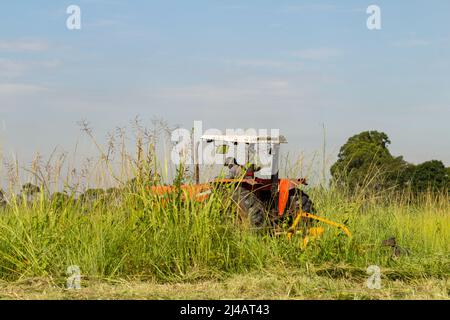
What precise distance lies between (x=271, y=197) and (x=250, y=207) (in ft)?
2.32

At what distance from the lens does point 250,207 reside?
372 inches

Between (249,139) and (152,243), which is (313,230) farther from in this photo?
(152,243)

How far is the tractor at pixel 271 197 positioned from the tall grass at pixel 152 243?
0.39m

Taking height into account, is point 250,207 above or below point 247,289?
above

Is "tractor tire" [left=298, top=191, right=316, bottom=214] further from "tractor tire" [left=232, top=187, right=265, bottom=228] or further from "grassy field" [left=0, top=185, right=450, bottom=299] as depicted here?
"grassy field" [left=0, top=185, right=450, bottom=299]

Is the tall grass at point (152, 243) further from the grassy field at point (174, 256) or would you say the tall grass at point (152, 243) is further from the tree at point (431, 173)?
the tree at point (431, 173)

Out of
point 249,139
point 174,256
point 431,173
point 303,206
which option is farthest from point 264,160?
point 431,173

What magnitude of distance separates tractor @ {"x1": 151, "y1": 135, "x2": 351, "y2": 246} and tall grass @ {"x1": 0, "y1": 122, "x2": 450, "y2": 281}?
386 millimetres

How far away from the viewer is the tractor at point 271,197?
915 centimetres

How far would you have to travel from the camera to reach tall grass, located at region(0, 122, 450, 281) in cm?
782

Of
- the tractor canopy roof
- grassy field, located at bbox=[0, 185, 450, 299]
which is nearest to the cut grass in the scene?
grassy field, located at bbox=[0, 185, 450, 299]

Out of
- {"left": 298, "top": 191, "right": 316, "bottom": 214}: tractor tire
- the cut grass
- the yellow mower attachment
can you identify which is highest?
{"left": 298, "top": 191, "right": 316, "bottom": 214}: tractor tire

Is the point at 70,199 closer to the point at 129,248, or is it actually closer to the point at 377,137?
the point at 129,248

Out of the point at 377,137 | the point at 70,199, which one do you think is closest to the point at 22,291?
the point at 70,199
